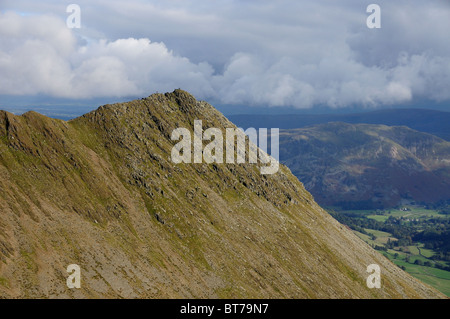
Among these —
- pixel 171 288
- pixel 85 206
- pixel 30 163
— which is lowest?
pixel 171 288

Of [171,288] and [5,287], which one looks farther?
[171,288]

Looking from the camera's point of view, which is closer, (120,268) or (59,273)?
(59,273)

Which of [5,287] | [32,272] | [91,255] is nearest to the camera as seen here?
[5,287]
